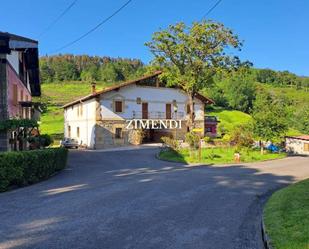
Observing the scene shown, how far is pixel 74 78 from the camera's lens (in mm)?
111062

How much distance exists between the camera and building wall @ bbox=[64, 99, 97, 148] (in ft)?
116

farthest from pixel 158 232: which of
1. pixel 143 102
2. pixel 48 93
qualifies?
pixel 48 93

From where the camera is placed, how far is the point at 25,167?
42.5 feet

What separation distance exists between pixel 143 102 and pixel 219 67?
12.0 metres

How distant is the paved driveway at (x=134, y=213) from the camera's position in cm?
645

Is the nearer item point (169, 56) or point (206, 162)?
point (206, 162)

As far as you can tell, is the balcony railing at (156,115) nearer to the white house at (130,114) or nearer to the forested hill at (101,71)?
the white house at (130,114)

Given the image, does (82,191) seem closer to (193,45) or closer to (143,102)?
(193,45)

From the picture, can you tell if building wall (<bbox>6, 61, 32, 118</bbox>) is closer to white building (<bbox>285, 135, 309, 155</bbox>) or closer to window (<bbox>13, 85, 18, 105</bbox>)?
window (<bbox>13, 85, 18, 105</bbox>)

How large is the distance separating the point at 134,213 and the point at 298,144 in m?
36.6

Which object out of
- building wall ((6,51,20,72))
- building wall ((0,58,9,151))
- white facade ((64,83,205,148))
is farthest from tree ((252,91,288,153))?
building wall ((0,58,9,151))

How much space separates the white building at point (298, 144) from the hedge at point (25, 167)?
31.7m

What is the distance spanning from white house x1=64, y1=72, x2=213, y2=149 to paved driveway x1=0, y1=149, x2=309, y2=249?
68.2 ft

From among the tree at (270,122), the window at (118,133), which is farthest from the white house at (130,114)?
the tree at (270,122)
